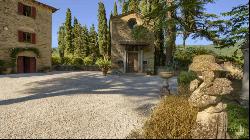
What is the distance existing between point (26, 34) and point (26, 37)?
30cm

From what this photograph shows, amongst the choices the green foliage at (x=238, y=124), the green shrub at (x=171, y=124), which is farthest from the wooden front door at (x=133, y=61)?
the green foliage at (x=238, y=124)

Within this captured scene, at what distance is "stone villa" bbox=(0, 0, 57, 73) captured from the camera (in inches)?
834

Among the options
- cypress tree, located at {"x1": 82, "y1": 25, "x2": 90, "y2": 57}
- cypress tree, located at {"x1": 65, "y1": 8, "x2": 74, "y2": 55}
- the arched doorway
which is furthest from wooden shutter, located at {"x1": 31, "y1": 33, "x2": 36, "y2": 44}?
cypress tree, located at {"x1": 82, "y1": 25, "x2": 90, "y2": 57}

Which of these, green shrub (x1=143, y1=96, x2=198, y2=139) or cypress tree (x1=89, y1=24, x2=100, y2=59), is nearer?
green shrub (x1=143, y1=96, x2=198, y2=139)

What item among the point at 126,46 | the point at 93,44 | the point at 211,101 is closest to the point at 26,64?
the point at 126,46

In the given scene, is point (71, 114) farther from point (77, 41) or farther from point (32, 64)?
point (77, 41)

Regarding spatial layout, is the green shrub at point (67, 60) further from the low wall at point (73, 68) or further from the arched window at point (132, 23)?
the arched window at point (132, 23)

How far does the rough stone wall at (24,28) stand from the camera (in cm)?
2095

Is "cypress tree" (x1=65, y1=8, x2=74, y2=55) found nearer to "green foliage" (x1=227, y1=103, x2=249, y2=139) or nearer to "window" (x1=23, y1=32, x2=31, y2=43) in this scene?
"window" (x1=23, y1=32, x2=31, y2=43)

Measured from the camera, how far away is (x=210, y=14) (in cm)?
2084

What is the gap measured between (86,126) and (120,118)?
124 centimetres

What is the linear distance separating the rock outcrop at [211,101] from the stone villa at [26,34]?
805 inches

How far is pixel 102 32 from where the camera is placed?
112 feet

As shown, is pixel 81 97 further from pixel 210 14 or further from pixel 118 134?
pixel 210 14
